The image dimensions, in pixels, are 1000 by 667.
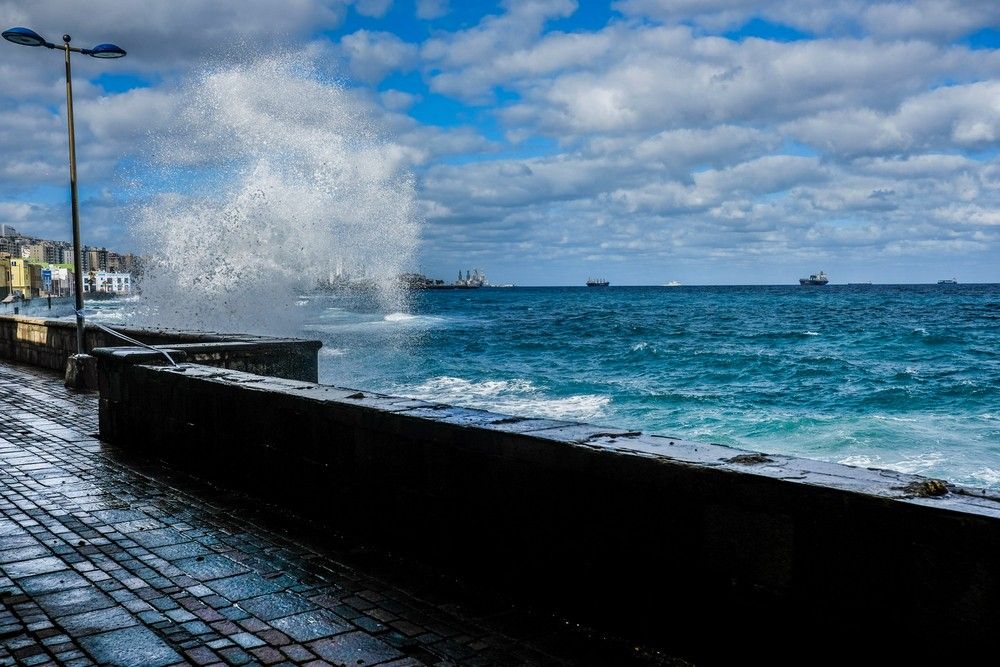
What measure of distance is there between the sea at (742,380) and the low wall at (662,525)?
478 centimetres

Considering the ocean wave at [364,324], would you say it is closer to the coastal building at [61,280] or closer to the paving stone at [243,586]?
the paving stone at [243,586]

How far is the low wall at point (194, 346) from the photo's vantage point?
8578mm

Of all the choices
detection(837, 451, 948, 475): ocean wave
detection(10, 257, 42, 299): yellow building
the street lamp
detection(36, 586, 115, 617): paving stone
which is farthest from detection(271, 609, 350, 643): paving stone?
detection(10, 257, 42, 299): yellow building

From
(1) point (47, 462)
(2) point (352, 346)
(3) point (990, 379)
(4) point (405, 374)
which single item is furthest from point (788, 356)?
(1) point (47, 462)

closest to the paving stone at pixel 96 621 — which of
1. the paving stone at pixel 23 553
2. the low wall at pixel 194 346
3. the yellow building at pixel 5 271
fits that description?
the paving stone at pixel 23 553

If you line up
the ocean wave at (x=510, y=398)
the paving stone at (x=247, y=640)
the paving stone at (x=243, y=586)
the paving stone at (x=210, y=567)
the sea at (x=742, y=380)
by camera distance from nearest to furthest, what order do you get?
the paving stone at (x=247, y=640), the paving stone at (x=243, y=586), the paving stone at (x=210, y=567), the sea at (x=742, y=380), the ocean wave at (x=510, y=398)

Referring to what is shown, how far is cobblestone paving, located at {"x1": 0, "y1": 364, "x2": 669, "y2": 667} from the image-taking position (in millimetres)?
3248

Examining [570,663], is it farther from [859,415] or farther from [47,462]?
[859,415]

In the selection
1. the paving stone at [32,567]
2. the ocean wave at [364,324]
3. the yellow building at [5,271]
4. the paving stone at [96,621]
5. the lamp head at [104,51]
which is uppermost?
the lamp head at [104,51]

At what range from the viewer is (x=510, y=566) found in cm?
381

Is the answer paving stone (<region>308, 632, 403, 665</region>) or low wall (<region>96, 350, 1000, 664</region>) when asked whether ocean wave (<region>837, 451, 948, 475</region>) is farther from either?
paving stone (<region>308, 632, 403, 665</region>)

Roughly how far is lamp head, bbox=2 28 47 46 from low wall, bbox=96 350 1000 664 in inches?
404

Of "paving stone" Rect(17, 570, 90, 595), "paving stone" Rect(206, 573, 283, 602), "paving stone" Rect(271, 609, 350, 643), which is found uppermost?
"paving stone" Rect(271, 609, 350, 643)

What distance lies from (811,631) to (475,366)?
91.1 feet
